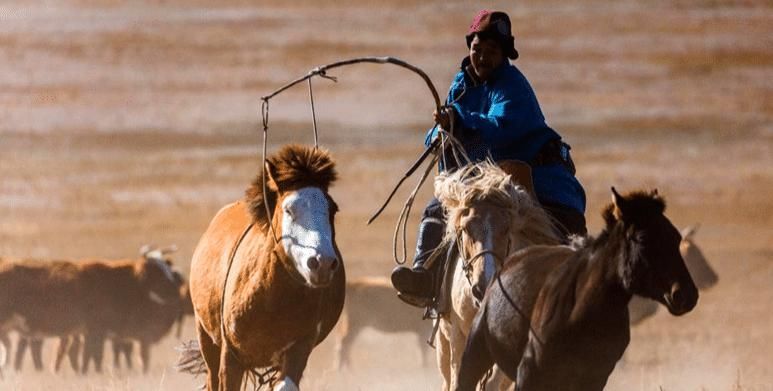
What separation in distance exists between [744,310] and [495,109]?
24.6 meters

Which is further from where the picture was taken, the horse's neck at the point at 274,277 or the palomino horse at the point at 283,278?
the horse's neck at the point at 274,277

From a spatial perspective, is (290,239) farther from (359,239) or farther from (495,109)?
(359,239)

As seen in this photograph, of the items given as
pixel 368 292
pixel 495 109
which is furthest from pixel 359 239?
pixel 495 109

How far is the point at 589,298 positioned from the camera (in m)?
8.90

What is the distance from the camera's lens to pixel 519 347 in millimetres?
9219

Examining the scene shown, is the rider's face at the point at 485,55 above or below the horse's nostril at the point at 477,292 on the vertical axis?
above

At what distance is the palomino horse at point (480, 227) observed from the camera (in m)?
10.6

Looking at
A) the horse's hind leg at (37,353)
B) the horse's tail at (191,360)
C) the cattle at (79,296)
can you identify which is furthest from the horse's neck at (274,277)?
the horse's hind leg at (37,353)

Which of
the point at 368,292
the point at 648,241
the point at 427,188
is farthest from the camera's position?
the point at 427,188

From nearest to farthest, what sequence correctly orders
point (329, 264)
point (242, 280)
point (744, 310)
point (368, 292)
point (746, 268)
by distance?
point (329, 264)
point (242, 280)
point (368, 292)
point (744, 310)
point (746, 268)

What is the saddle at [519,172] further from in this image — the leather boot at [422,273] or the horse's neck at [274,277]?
the horse's neck at [274,277]

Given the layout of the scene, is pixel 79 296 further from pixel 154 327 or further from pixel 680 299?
pixel 680 299

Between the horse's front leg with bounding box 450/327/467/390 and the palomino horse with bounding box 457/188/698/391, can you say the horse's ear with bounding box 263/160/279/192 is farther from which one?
the palomino horse with bounding box 457/188/698/391

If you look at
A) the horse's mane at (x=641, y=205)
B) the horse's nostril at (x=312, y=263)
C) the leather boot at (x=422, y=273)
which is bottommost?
the leather boot at (x=422, y=273)
